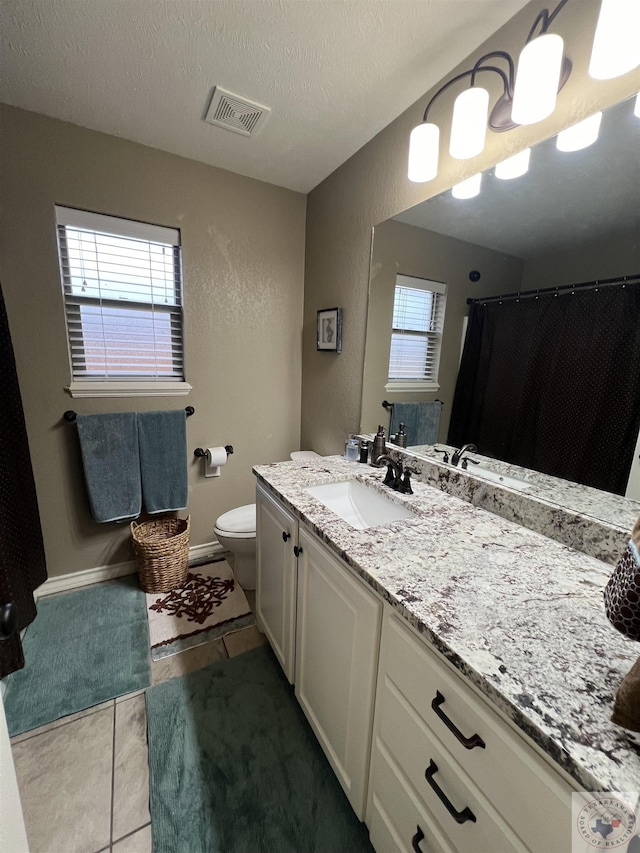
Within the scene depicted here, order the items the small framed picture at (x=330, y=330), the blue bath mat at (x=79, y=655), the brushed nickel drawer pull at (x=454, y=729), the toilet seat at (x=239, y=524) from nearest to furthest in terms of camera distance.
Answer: the brushed nickel drawer pull at (x=454, y=729), the blue bath mat at (x=79, y=655), the toilet seat at (x=239, y=524), the small framed picture at (x=330, y=330)

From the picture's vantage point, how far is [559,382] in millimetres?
1063

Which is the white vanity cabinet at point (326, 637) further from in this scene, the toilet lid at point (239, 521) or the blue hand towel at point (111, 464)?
the blue hand towel at point (111, 464)

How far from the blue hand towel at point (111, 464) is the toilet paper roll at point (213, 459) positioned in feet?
1.35

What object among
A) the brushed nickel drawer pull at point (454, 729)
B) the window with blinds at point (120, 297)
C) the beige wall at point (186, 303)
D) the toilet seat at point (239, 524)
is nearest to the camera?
the brushed nickel drawer pull at point (454, 729)

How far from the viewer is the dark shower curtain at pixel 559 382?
93cm

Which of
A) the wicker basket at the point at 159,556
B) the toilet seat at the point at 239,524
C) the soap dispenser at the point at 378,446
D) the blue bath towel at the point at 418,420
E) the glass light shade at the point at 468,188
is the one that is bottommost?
the wicker basket at the point at 159,556

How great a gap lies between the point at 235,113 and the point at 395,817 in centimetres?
254

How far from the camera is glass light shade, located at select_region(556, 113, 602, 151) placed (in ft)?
3.06

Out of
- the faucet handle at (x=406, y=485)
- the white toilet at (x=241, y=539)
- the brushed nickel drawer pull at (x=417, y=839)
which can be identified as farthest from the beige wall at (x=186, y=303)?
the brushed nickel drawer pull at (x=417, y=839)

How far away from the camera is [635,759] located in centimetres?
46

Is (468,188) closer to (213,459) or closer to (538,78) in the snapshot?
(538,78)

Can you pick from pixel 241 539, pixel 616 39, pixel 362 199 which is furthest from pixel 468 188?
pixel 241 539

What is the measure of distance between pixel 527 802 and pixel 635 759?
184 mm

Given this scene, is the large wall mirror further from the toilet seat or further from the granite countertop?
the toilet seat
